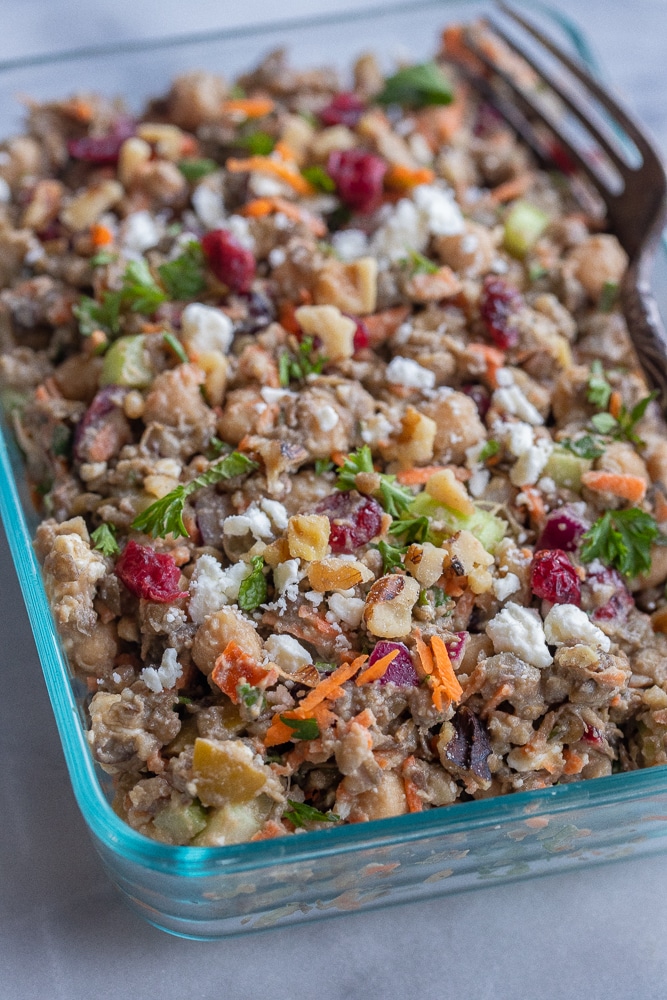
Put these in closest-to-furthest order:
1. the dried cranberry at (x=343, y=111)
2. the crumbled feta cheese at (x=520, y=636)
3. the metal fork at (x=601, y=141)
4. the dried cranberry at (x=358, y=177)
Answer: the crumbled feta cheese at (x=520, y=636) < the metal fork at (x=601, y=141) < the dried cranberry at (x=358, y=177) < the dried cranberry at (x=343, y=111)

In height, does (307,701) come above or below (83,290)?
below

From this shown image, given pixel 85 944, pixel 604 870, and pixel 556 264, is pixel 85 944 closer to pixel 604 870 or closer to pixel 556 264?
pixel 604 870

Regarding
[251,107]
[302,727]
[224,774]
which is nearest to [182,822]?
[224,774]

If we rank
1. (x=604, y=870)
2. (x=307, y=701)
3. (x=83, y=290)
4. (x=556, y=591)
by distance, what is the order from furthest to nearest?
1. (x=83, y=290)
2. (x=604, y=870)
3. (x=556, y=591)
4. (x=307, y=701)

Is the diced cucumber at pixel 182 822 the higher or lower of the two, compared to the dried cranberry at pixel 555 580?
lower

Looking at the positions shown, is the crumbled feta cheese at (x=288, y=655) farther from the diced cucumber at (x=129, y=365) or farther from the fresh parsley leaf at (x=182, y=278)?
the fresh parsley leaf at (x=182, y=278)

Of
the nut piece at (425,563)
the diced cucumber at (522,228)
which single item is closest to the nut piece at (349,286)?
the diced cucumber at (522,228)

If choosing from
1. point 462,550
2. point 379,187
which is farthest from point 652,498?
point 379,187

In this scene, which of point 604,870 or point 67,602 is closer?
point 67,602
